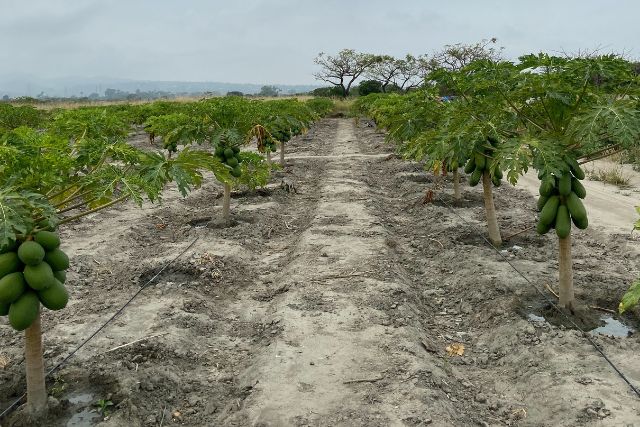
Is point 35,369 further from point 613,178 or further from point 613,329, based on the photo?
point 613,178

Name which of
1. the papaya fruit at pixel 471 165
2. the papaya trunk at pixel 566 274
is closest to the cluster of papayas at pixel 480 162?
the papaya fruit at pixel 471 165

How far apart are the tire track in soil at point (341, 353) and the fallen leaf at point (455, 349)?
0.37 meters

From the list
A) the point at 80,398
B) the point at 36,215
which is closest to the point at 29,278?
the point at 36,215

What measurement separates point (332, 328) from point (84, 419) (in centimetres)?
247

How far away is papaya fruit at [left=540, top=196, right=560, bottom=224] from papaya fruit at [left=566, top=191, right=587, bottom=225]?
0.35 feet

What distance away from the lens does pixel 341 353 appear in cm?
502

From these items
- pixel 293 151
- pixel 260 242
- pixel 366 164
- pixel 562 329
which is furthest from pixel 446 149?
pixel 293 151

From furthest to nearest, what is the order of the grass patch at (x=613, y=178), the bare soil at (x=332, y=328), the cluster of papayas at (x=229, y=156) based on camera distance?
→ the grass patch at (x=613, y=178), the cluster of papayas at (x=229, y=156), the bare soil at (x=332, y=328)

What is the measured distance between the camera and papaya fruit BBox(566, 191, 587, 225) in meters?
5.11

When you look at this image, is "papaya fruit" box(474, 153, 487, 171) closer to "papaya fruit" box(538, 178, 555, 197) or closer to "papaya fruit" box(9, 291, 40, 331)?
"papaya fruit" box(538, 178, 555, 197)

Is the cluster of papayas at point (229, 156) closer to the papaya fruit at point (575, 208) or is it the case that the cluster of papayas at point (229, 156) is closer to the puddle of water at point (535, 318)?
the puddle of water at point (535, 318)

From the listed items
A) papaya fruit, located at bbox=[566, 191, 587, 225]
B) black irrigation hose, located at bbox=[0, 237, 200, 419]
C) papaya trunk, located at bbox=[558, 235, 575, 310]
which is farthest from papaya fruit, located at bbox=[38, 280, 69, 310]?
papaya trunk, located at bbox=[558, 235, 575, 310]

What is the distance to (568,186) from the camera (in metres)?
5.10

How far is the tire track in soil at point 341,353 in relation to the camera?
13.4 ft
